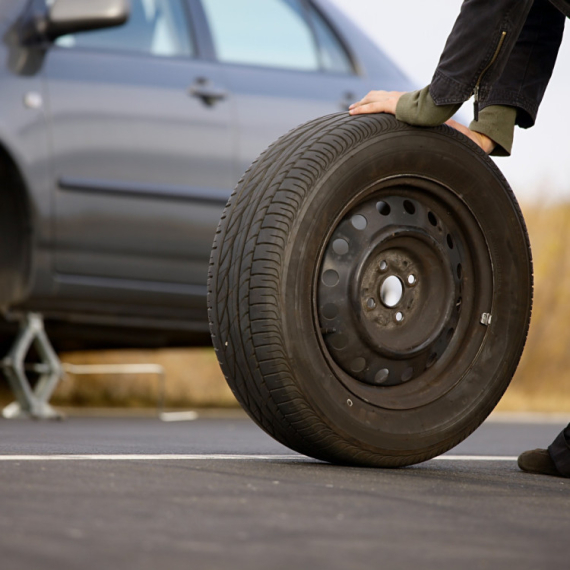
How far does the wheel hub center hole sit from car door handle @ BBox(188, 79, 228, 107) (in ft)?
7.05

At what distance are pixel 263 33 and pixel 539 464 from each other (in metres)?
2.72

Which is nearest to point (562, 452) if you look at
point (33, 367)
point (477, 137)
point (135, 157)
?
point (477, 137)

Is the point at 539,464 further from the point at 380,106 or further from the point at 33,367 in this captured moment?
the point at 33,367

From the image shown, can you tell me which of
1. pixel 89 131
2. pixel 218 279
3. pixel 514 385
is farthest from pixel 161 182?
pixel 514 385

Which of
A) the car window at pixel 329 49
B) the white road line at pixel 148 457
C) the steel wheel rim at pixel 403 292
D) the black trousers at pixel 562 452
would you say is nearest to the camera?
the white road line at pixel 148 457

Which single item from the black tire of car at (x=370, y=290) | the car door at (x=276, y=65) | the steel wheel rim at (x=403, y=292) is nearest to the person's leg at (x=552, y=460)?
the black tire of car at (x=370, y=290)

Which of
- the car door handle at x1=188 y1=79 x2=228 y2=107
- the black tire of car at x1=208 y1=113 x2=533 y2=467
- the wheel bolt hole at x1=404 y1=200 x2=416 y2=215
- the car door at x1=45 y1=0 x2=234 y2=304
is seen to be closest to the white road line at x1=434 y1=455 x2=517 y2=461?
the black tire of car at x1=208 y1=113 x2=533 y2=467

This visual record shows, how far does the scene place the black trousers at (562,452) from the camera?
2.50m

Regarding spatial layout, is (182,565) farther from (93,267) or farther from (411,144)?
Answer: (93,267)

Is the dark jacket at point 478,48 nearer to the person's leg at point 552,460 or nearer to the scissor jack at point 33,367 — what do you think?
the person's leg at point 552,460

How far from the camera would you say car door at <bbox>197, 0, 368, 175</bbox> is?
14.6 ft

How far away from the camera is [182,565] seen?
46.8 inches

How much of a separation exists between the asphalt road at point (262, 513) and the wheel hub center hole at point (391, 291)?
0.38 meters

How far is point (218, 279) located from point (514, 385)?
8.49m
